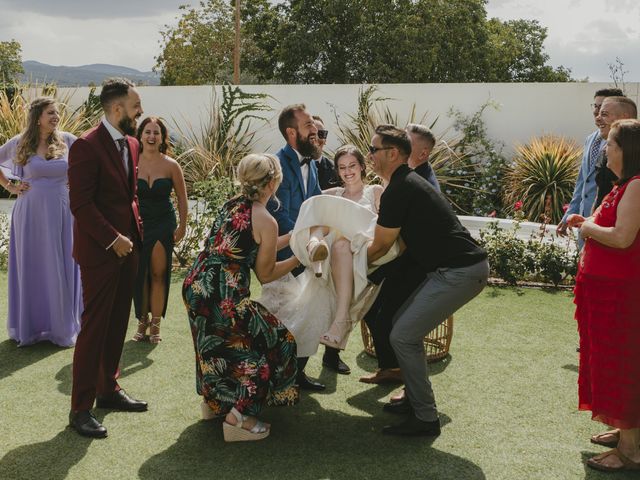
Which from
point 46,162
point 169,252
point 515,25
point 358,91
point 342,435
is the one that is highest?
point 515,25

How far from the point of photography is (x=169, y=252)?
6246 mm

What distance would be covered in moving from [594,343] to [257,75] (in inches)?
1278

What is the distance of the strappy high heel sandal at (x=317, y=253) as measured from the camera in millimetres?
4391

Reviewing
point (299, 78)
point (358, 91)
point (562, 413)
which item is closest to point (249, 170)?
point (562, 413)

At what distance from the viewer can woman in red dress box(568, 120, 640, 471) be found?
12.3 ft

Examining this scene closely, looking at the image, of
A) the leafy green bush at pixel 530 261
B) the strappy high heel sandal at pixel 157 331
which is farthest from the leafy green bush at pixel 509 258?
the strappy high heel sandal at pixel 157 331

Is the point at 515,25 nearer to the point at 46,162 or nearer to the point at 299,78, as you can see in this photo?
the point at 299,78

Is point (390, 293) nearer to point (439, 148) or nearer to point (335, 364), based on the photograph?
point (335, 364)

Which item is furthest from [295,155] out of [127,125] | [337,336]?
[337,336]

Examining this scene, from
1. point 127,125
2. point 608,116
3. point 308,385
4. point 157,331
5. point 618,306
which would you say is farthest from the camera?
point 157,331

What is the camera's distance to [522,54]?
44375 millimetres

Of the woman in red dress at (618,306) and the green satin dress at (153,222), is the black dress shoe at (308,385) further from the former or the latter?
the woman in red dress at (618,306)

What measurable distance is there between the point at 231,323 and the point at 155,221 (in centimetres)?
229

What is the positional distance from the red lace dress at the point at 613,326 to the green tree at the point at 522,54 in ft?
112
